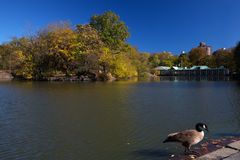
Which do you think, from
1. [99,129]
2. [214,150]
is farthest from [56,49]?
[214,150]

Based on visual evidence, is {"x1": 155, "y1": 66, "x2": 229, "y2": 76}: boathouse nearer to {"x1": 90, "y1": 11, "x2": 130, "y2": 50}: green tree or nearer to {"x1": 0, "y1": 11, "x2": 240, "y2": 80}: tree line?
{"x1": 90, "y1": 11, "x2": 130, "y2": 50}: green tree

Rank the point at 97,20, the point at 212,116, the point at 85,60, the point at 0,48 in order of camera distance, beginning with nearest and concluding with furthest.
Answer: the point at 212,116, the point at 85,60, the point at 97,20, the point at 0,48

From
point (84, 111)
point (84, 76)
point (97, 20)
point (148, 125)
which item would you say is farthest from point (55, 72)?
point (148, 125)

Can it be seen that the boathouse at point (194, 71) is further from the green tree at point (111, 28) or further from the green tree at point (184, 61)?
the green tree at point (111, 28)

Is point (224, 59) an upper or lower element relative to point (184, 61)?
lower

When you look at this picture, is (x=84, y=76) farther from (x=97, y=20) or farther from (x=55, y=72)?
(x=97, y=20)

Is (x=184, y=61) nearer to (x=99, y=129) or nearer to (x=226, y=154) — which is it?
(x=99, y=129)

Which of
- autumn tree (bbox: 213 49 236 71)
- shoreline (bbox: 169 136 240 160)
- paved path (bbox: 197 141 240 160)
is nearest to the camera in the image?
paved path (bbox: 197 141 240 160)

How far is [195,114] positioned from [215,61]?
137m

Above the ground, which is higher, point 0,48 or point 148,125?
point 0,48

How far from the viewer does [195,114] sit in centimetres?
1670

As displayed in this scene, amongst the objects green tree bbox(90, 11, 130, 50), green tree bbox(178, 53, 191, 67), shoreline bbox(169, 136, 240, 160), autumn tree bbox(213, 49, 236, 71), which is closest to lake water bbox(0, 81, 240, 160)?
shoreline bbox(169, 136, 240, 160)

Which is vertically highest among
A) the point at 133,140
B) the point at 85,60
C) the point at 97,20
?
the point at 97,20

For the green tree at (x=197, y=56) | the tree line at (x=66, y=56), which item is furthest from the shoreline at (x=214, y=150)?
the green tree at (x=197, y=56)
